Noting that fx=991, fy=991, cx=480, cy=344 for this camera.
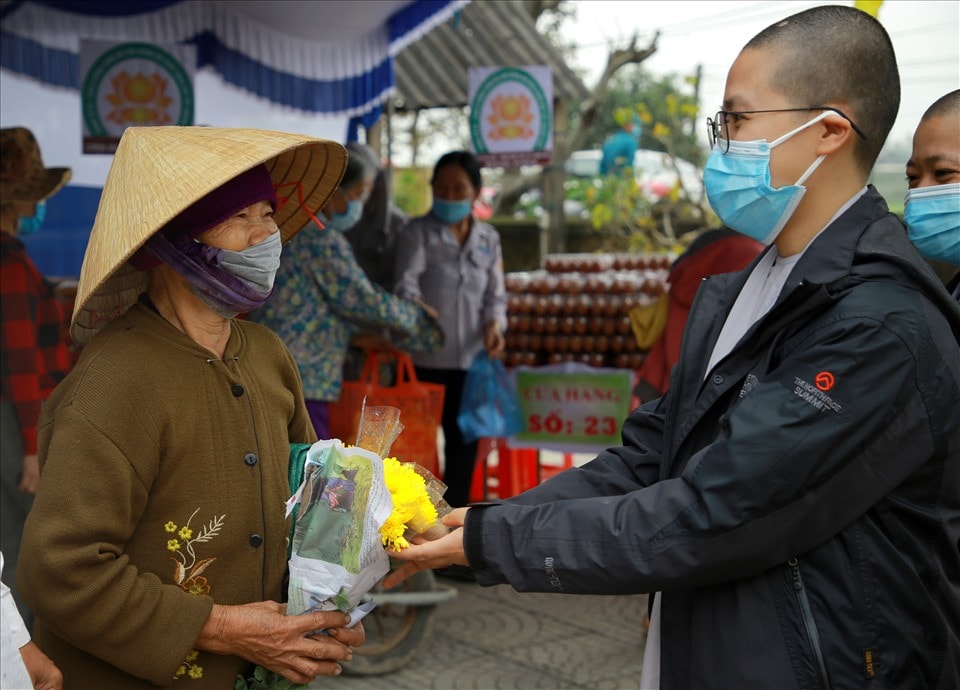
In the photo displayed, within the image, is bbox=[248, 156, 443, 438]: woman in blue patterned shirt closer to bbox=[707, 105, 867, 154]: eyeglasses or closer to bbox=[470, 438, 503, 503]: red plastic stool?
bbox=[470, 438, 503, 503]: red plastic stool

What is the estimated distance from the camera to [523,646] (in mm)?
4953

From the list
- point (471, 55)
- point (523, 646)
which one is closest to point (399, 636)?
point (523, 646)

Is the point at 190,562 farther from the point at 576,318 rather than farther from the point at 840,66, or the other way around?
the point at 576,318

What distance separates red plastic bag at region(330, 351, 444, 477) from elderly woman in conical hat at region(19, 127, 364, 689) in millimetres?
2522

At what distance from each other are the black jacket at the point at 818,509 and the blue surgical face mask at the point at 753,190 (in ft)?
0.37

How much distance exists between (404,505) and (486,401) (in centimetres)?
372

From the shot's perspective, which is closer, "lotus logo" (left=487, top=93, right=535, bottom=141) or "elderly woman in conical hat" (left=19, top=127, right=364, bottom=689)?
"elderly woman in conical hat" (left=19, top=127, right=364, bottom=689)

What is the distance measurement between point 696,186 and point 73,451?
410 inches

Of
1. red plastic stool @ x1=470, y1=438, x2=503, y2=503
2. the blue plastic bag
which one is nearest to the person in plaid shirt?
the blue plastic bag

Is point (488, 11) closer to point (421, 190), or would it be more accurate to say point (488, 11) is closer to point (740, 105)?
point (740, 105)

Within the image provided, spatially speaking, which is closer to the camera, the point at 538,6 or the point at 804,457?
the point at 804,457

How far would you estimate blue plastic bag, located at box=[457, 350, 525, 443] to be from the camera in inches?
225

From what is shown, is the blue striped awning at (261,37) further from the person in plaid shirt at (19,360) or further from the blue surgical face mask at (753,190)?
the blue surgical face mask at (753,190)

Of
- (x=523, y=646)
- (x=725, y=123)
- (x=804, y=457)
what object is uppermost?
(x=725, y=123)
